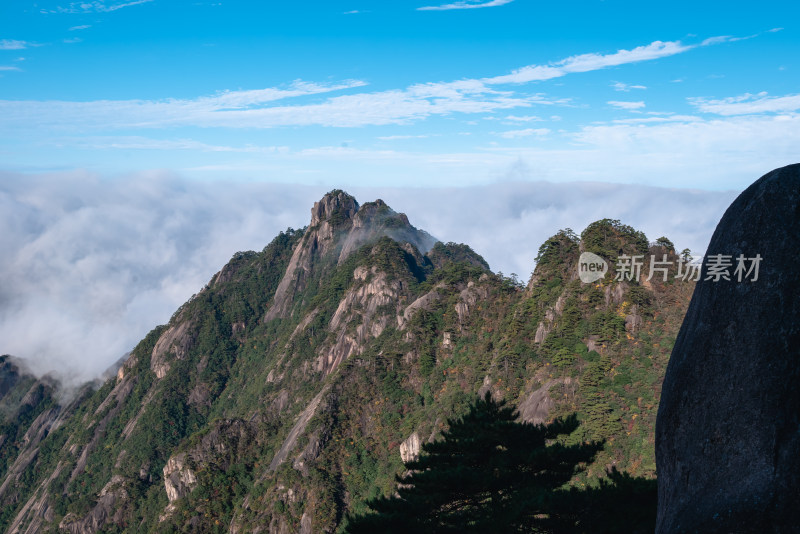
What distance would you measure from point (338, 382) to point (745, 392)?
64.2 meters

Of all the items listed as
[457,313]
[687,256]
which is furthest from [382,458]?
[687,256]

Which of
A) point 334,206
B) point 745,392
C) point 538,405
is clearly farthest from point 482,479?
point 334,206

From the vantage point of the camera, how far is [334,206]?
440 feet

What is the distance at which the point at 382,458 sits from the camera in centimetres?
6184

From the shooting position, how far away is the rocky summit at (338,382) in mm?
46000

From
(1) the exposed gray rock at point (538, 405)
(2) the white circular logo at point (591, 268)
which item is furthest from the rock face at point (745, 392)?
(2) the white circular logo at point (591, 268)

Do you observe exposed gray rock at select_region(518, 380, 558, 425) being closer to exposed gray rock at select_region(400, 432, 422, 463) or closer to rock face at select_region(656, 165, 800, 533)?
exposed gray rock at select_region(400, 432, 422, 463)

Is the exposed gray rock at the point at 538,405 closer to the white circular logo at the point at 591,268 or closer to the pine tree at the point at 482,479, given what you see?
the white circular logo at the point at 591,268

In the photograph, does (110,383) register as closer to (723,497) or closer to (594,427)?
(594,427)

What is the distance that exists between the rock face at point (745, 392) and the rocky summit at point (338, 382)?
0.40 meters

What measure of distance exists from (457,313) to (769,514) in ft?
208

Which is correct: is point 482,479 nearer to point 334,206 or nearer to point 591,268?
point 591,268

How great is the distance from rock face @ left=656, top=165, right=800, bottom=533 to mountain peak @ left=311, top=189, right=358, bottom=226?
12183cm

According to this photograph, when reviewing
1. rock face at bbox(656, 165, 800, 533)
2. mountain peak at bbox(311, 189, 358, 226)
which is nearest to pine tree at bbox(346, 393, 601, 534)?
rock face at bbox(656, 165, 800, 533)
